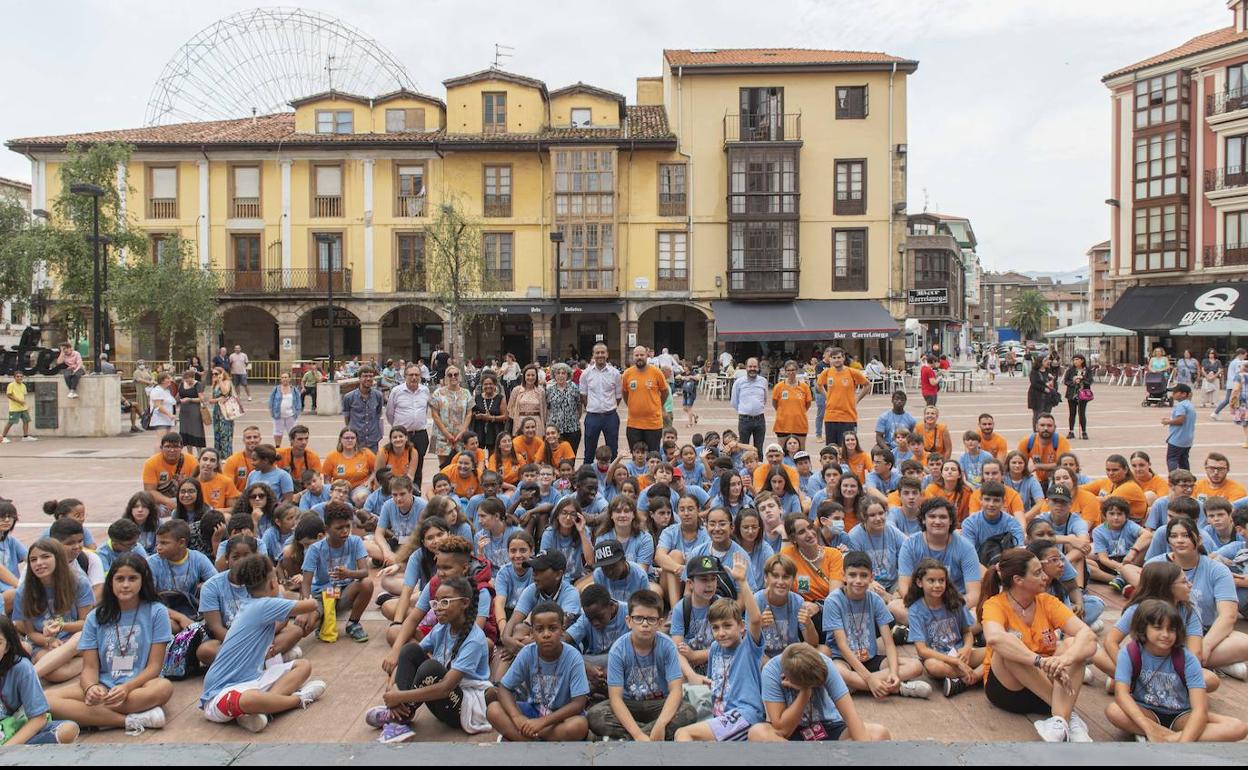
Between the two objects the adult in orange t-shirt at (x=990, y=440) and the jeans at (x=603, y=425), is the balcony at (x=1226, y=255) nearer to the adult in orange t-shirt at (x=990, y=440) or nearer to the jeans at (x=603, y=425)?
the adult in orange t-shirt at (x=990, y=440)

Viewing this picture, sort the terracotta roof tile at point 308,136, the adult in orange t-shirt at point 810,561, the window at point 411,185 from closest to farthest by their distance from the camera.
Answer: the adult in orange t-shirt at point 810,561 → the terracotta roof tile at point 308,136 → the window at point 411,185

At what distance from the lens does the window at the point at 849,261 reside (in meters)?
37.7

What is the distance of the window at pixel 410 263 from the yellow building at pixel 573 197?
3.3 inches

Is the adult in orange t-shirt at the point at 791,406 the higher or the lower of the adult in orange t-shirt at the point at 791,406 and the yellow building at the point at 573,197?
the lower

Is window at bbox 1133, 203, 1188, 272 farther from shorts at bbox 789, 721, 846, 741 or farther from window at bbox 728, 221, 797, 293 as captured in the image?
shorts at bbox 789, 721, 846, 741

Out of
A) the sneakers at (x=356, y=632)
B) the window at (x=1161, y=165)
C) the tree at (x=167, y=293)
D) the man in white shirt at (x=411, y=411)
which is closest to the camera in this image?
the sneakers at (x=356, y=632)

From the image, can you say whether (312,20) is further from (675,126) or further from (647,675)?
(647,675)

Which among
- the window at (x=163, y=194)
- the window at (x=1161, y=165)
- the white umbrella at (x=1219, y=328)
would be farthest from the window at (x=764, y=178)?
the window at (x=163, y=194)

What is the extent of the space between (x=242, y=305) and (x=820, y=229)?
24.3 m

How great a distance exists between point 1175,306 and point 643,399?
3848 cm

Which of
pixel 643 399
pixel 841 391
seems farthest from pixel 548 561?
pixel 841 391

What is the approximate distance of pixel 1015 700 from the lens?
575cm

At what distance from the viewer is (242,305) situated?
37594 millimetres

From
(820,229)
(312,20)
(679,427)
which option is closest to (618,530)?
(679,427)
